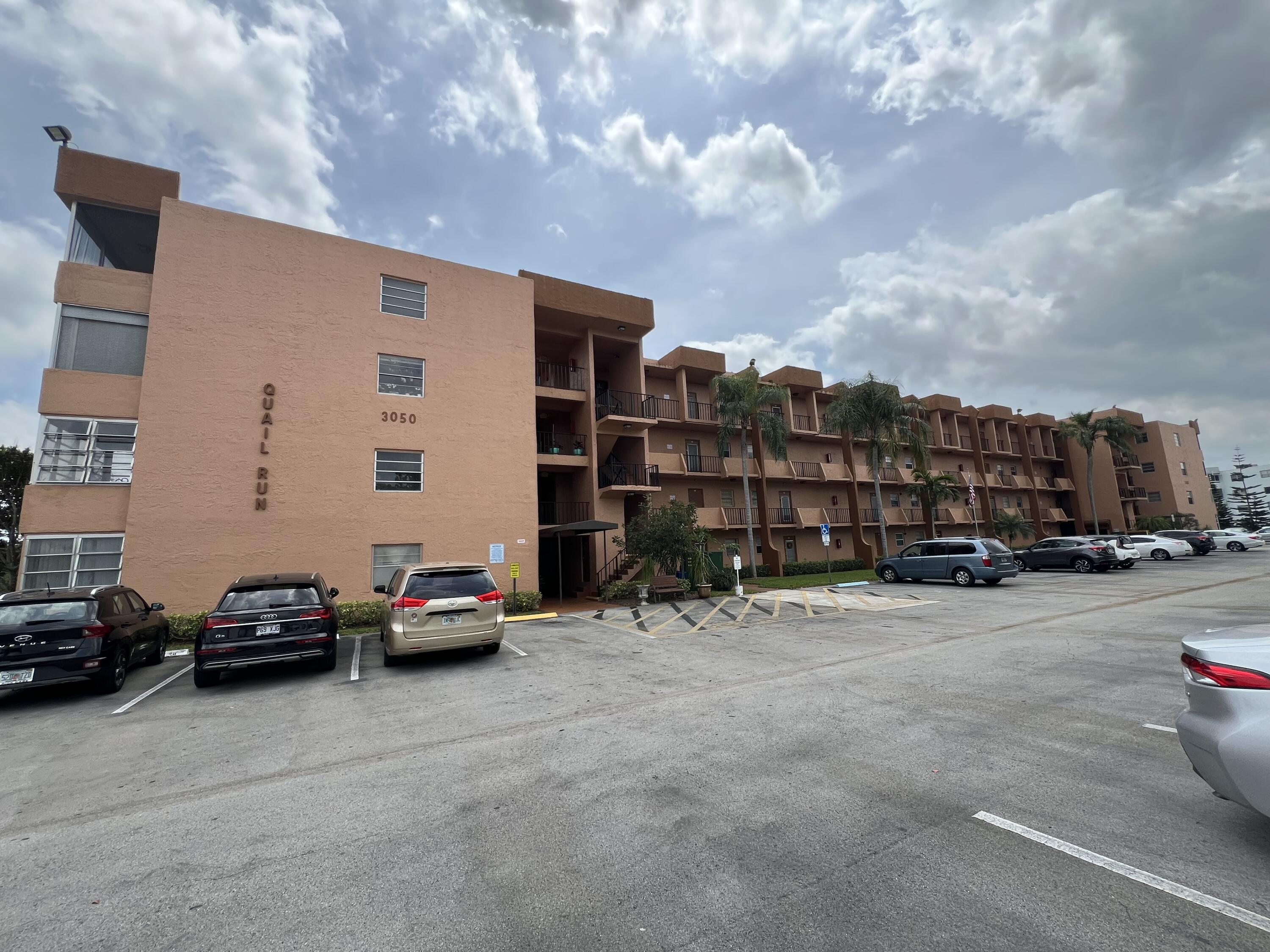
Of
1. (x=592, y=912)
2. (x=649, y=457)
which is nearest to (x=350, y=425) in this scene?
(x=649, y=457)

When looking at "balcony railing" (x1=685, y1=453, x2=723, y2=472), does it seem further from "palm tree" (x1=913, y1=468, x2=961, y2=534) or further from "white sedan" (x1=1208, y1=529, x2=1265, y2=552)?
"white sedan" (x1=1208, y1=529, x2=1265, y2=552)

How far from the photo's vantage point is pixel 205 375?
47.1ft

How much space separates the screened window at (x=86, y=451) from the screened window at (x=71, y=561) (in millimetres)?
1472

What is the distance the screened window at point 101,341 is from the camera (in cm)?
1362

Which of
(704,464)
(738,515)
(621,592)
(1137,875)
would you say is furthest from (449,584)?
(738,515)

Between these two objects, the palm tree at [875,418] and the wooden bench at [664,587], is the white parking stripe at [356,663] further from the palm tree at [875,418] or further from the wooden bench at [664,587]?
the palm tree at [875,418]

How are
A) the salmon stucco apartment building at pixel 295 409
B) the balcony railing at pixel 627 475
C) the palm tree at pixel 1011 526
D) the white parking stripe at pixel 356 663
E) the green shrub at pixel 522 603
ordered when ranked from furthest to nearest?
1. the palm tree at pixel 1011 526
2. the balcony railing at pixel 627 475
3. the green shrub at pixel 522 603
4. the salmon stucco apartment building at pixel 295 409
5. the white parking stripe at pixel 356 663

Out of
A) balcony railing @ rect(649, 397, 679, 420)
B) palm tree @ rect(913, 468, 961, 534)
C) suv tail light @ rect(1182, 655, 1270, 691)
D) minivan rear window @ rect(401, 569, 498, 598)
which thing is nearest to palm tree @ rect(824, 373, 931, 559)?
palm tree @ rect(913, 468, 961, 534)

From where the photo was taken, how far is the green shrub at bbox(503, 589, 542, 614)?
16.2 meters

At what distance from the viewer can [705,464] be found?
26.6 meters

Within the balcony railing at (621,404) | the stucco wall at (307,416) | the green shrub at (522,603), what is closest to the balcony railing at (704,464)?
the balcony railing at (621,404)

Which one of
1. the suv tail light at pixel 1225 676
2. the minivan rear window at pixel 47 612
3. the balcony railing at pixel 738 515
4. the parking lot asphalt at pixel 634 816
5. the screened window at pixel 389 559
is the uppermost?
the balcony railing at pixel 738 515

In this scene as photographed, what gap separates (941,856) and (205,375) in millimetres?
18058

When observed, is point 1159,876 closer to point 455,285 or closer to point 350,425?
point 350,425
